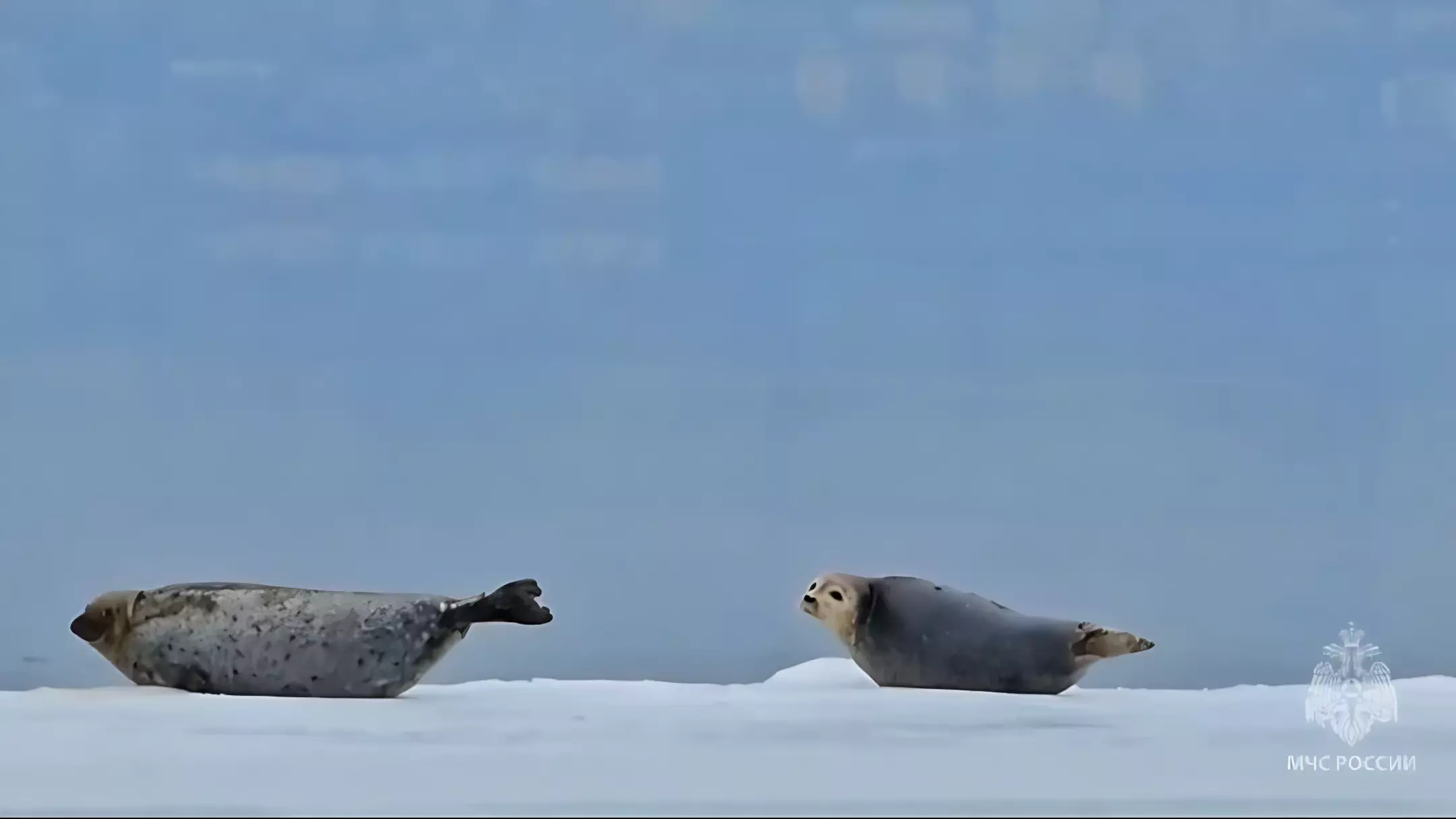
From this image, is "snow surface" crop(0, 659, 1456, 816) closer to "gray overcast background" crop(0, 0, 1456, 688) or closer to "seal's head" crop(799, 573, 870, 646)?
"seal's head" crop(799, 573, 870, 646)

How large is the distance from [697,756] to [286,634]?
43.0 inches

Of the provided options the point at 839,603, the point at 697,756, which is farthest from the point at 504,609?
the point at 697,756

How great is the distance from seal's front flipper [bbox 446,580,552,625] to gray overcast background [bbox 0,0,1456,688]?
425mm

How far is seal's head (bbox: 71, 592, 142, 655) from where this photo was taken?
288 cm

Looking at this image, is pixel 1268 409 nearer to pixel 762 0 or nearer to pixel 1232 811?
pixel 762 0

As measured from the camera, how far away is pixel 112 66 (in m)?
3.38

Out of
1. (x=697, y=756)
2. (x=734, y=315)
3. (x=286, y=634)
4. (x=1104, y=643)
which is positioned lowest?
(x=697, y=756)

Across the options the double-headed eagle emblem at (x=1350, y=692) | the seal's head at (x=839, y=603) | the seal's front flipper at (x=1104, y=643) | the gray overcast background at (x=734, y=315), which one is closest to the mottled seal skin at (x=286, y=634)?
the gray overcast background at (x=734, y=315)

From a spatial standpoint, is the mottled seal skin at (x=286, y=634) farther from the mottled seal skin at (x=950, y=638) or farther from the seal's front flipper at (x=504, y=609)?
the mottled seal skin at (x=950, y=638)

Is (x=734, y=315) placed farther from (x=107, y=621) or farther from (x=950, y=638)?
(x=107, y=621)

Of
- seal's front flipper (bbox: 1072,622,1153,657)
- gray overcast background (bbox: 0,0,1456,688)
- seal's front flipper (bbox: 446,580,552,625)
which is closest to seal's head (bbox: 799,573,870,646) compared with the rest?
gray overcast background (bbox: 0,0,1456,688)

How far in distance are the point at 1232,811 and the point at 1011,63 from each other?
85.1 inches

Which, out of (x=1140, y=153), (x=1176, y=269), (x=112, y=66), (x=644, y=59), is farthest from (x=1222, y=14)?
(x=112, y=66)

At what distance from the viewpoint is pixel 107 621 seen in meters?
2.89
